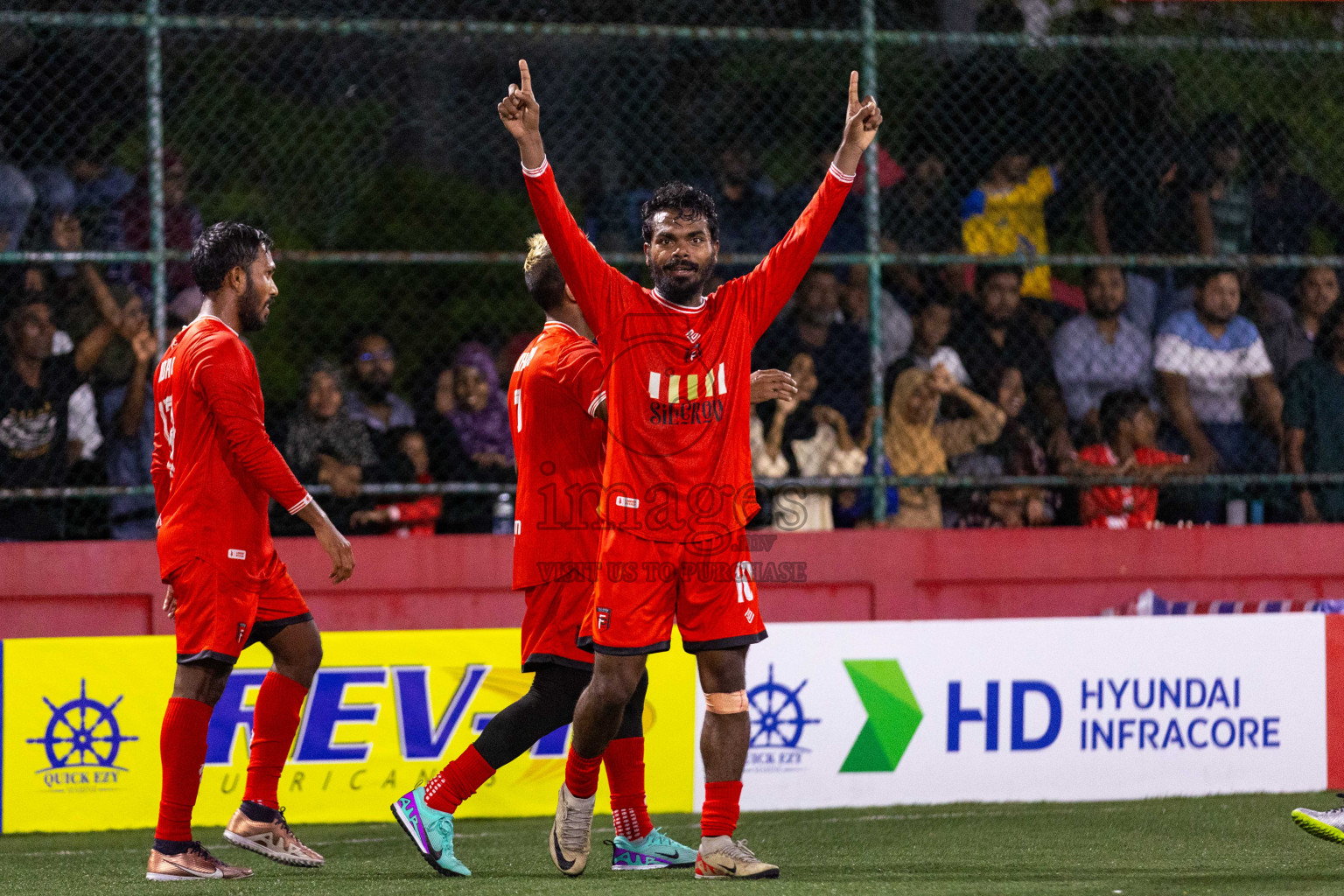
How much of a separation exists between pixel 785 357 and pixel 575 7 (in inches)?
108

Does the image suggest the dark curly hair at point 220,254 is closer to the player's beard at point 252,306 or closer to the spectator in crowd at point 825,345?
the player's beard at point 252,306

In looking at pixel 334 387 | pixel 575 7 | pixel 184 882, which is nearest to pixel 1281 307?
pixel 575 7

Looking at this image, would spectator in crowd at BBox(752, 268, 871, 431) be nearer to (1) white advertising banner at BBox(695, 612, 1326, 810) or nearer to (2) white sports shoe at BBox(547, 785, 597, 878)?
(1) white advertising banner at BBox(695, 612, 1326, 810)

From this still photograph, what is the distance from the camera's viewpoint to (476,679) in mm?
6238

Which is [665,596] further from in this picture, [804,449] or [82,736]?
[804,449]

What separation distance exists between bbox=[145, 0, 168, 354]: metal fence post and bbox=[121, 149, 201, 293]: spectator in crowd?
0.68ft

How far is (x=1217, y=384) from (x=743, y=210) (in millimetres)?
2622

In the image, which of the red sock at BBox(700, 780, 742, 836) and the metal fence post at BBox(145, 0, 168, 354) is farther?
the metal fence post at BBox(145, 0, 168, 354)

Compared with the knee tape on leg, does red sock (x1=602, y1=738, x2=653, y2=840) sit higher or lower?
lower

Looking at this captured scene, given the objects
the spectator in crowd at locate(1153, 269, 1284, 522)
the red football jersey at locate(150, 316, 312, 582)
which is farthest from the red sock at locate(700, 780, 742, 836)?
the spectator in crowd at locate(1153, 269, 1284, 522)

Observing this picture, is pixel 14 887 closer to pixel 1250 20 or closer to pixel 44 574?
Result: pixel 44 574

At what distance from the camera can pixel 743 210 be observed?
8203 mm

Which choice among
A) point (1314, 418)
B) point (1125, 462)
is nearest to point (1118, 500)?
point (1125, 462)

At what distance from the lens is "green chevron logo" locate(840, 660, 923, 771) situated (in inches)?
249
